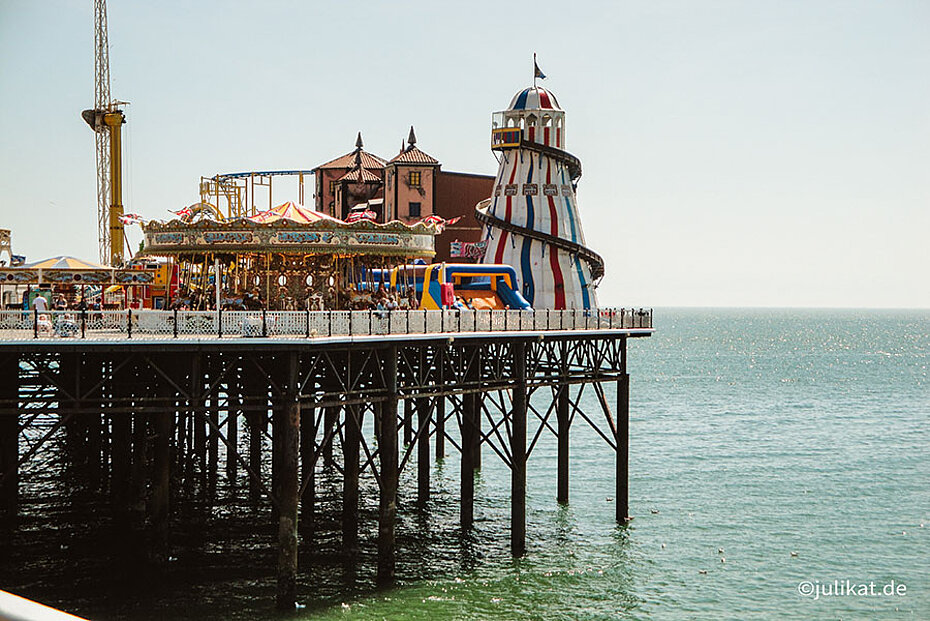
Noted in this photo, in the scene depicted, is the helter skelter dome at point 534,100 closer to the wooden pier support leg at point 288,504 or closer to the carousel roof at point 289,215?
the carousel roof at point 289,215

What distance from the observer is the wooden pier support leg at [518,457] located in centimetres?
3231

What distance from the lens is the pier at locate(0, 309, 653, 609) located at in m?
25.6

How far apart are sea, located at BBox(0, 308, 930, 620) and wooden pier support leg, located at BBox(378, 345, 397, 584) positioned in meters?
0.78

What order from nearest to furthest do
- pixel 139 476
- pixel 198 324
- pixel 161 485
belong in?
pixel 198 324 → pixel 161 485 → pixel 139 476

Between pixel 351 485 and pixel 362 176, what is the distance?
145ft

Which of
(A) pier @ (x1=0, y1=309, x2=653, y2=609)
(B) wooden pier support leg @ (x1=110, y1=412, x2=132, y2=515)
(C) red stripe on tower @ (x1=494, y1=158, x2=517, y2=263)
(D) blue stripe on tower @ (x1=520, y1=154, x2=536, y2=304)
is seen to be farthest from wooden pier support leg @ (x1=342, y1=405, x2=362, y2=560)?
(C) red stripe on tower @ (x1=494, y1=158, x2=517, y2=263)

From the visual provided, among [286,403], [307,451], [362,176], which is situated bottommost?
[307,451]

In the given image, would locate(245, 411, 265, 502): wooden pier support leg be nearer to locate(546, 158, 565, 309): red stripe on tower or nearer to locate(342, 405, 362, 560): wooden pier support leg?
locate(342, 405, 362, 560): wooden pier support leg

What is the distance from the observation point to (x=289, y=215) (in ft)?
110

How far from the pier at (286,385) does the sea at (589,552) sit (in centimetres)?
111

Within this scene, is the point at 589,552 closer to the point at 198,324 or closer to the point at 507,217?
the point at 198,324

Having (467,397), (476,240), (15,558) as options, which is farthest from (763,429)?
(15,558)

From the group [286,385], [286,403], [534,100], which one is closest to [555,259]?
[534,100]

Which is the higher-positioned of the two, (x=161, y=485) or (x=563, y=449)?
(x=161, y=485)
